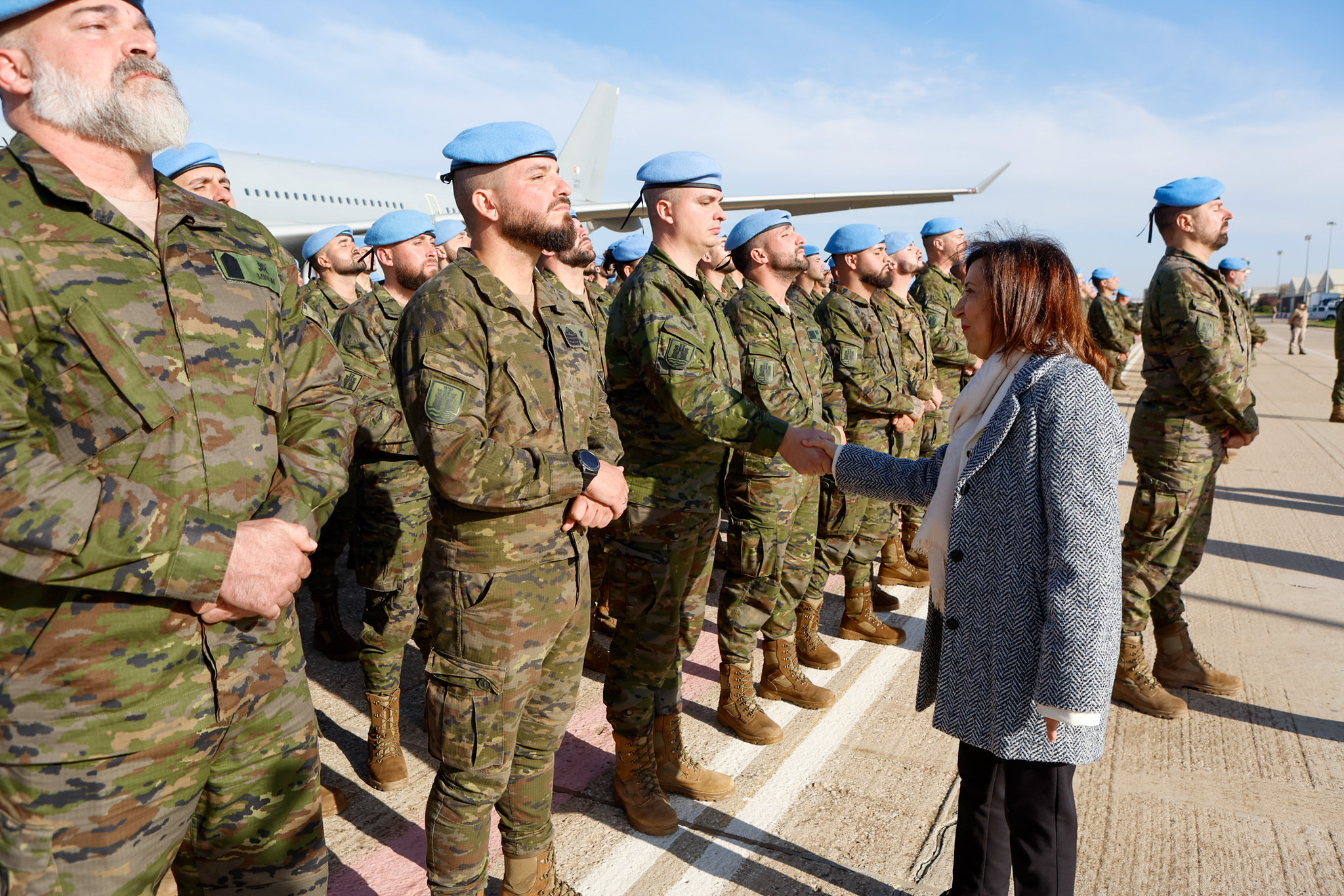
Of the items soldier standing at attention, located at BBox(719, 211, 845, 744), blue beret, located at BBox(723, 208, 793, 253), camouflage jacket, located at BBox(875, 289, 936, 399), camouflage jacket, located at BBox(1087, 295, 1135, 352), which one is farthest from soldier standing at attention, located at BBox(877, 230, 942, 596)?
camouflage jacket, located at BBox(1087, 295, 1135, 352)

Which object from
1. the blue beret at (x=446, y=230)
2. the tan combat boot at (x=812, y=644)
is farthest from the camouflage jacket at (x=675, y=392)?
the blue beret at (x=446, y=230)

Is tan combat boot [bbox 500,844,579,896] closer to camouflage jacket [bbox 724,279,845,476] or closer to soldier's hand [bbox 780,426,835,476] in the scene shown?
soldier's hand [bbox 780,426,835,476]

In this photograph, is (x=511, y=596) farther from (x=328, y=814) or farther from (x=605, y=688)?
(x=328, y=814)

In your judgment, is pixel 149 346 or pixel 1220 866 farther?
pixel 1220 866

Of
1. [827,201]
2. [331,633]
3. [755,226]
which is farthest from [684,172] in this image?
[827,201]

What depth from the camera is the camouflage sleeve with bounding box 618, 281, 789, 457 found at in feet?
10.0

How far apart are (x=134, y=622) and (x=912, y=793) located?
9.36 feet

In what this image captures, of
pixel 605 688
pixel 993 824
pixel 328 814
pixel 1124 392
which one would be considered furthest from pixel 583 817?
pixel 1124 392

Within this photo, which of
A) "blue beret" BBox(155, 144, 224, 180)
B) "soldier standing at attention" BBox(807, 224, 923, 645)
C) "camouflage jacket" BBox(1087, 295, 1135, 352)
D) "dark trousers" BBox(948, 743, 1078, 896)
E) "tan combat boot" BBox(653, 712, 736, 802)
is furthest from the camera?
"camouflage jacket" BBox(1087, 295, 1135, 352)

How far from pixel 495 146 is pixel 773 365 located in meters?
1.88

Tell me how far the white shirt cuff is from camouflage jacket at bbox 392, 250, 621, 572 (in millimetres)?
1325

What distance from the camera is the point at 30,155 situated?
1577mm

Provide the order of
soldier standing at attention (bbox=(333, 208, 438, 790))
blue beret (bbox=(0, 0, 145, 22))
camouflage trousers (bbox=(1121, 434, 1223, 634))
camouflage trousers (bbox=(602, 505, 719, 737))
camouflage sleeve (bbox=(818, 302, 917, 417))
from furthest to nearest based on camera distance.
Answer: camouflage sleeve (bbox=(818, 302, 917, 417)), camouflage trousers (bbox=(1121, 434, 1223, 634)), soldier standing at attention (bbox=(333, 208, 438, 790)), camouflage trousers (bbox=(602, 505, 719, 737)), blue beret (bbox=(0, 0, 145, 22))

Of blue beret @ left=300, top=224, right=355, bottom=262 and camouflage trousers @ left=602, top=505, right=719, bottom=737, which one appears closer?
camouflage trousers @ left=602, top=505, right=719, bottom=737
